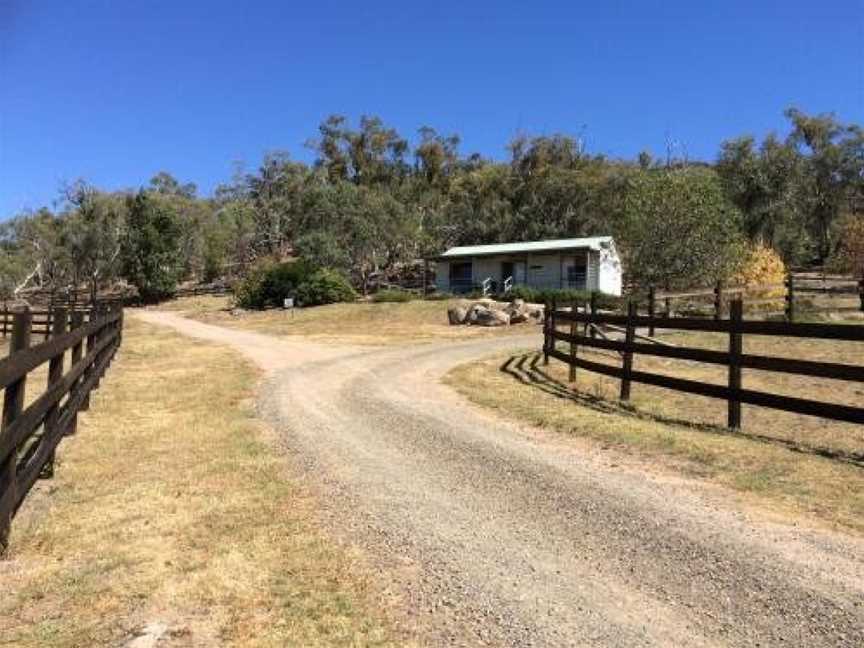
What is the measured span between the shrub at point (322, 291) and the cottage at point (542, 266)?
9.78 m

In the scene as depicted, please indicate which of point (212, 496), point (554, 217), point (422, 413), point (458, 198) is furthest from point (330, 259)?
point (212, 496)

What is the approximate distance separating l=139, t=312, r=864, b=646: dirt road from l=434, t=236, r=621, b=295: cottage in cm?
4308

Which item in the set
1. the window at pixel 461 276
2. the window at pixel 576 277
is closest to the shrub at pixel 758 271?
the window at pixel 576 277

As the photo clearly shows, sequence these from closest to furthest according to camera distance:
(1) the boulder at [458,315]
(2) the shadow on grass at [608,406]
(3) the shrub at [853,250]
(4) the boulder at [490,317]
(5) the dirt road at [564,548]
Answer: (5) the dirt road at [564,548] → (2) the shadow on grass at [608,406] → (4) the boulder at [490,317] → (1) the boulder at [458,315] → (3) the shrub at [853,250]

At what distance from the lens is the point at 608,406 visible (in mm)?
12242

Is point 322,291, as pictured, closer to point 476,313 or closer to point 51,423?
point 476,313

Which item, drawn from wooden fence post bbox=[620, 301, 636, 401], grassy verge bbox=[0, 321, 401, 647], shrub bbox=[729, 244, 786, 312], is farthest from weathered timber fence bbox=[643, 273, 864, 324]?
grassy verge bbox=[0, 321, 401, 647]

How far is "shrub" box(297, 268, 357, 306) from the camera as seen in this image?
49875 millimetres

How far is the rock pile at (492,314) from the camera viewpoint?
110ft

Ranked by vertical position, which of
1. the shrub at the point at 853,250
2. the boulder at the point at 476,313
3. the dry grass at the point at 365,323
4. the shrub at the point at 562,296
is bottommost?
the dry grass at the point at 365,323

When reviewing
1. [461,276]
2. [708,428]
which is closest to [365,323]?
[461,276]

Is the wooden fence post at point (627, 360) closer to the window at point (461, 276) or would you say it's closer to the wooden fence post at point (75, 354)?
the wooden fence post at point (75, 354)

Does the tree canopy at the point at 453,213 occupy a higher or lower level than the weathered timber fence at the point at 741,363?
higher

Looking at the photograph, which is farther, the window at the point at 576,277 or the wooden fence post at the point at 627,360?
the window at the point at 576,277
